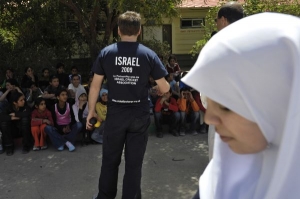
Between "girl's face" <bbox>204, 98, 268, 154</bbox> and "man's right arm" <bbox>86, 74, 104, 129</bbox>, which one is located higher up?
"girl's face" <bbox>204, 98, 268, 154</bbox>

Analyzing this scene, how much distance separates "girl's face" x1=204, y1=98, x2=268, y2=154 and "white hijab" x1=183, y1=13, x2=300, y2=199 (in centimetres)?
3

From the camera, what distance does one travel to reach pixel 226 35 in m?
1.01

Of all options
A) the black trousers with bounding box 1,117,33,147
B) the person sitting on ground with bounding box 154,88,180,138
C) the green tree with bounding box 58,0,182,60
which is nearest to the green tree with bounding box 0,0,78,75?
the green tree with bounding box 58,0,182,60

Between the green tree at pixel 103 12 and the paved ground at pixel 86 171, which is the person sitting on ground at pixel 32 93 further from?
the green tree at pixel 103 12

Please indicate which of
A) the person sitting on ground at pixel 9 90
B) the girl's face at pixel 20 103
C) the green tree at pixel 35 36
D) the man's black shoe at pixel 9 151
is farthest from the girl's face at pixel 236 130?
the green tree at pixel 35 36

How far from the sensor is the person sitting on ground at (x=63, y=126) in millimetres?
5680

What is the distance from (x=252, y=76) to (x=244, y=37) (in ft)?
0.34

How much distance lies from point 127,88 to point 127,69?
0.53 ft

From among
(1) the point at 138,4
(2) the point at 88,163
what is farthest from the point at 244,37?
(1) the point at 138,4

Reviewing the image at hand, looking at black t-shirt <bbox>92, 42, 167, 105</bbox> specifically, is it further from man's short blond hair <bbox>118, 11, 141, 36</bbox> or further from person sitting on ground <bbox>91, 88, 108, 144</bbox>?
person sitting on ground <bbox>91, 88, 108, 144</bbox>

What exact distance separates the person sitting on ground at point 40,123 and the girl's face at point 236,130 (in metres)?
4.95

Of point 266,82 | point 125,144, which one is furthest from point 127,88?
point 266,82

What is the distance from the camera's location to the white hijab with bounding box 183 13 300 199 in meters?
0.92

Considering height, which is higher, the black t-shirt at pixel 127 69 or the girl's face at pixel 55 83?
the black t-shirt at pixel 127 69
